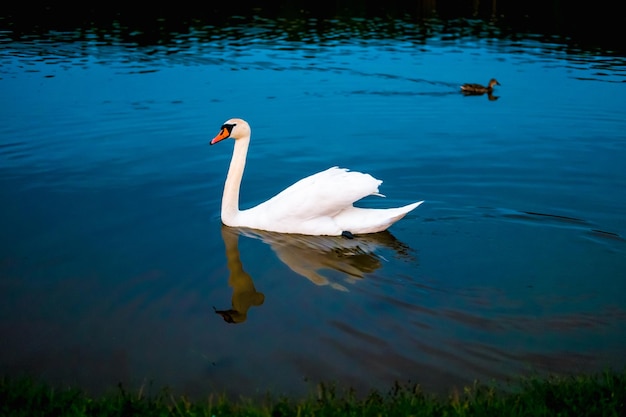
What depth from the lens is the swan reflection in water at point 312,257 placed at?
7551mm

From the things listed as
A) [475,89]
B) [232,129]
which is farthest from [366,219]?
[475,89]

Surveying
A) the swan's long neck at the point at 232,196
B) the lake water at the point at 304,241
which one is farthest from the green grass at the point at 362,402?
the swan's long neck at the point at 232,196

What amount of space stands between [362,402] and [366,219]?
13.2 feet

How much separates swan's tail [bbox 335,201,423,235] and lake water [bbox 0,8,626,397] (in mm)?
173

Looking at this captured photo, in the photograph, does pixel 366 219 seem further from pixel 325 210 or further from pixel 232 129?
pixel 232 129

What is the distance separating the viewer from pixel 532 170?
39.3 feet

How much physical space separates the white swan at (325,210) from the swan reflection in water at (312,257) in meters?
0.12

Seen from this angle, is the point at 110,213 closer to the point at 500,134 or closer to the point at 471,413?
the point at 471,413

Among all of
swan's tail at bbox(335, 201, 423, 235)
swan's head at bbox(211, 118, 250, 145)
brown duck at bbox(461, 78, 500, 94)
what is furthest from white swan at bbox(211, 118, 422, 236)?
brown duck at bbox(461, 78, 500, 94)

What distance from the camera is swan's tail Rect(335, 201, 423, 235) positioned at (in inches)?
349

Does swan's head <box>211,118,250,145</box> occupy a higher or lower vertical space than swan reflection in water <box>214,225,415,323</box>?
higher

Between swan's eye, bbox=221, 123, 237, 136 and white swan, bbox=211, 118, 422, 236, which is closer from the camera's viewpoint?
white swan, bbox=211, 118, 422, 236

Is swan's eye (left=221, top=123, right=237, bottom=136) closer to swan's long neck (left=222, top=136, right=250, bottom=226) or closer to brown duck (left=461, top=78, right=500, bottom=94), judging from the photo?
swan's long neck (left=222, top=136, right=250, bottom=226)

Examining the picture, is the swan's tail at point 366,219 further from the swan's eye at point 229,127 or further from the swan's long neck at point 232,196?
the swan's eye at point 229,127
